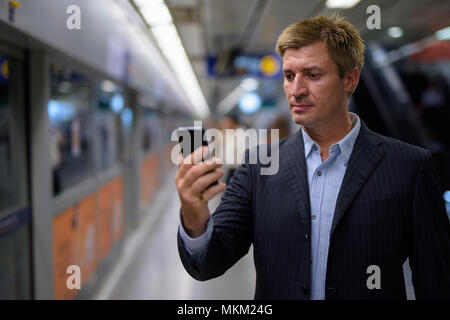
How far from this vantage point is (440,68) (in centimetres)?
779

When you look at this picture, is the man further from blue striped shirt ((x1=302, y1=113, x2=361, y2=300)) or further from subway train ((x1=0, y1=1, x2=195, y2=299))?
subway train ((x1=0, y1=1, x2=195, y2=299))

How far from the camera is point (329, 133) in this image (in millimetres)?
1111

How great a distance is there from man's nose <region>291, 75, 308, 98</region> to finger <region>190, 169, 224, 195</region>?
0.98 feet

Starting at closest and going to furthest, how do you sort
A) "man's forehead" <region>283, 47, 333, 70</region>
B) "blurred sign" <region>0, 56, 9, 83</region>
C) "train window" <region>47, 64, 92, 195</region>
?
"man's forehead" <region>283, 47, 333, 70</region> → "blurred sign" <region>0, 56, 9, 83</region> → "train window" <region>47, 64, 92, 195</region>

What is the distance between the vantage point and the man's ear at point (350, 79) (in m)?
1.04

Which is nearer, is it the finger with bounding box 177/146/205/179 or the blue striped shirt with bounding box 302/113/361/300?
the finger with bounding box 177/146/205/179

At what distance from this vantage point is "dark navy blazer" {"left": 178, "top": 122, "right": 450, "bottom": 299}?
1015 millimetres

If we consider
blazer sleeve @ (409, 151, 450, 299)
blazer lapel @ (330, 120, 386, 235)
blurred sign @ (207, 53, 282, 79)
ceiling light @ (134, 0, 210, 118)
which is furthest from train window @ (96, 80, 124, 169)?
blazer sleeve @ (409, 151, 450, 299)

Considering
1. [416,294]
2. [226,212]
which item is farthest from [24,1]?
[416,294]

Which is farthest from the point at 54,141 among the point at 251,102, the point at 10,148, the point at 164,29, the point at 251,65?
the point at 251,102

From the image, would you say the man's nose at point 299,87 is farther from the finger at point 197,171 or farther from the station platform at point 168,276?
the station platform at point 168,276

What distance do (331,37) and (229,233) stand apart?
63 centimetres

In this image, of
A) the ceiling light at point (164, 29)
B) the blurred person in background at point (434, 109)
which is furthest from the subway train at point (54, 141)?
the blurred person in background at point (434, 109)

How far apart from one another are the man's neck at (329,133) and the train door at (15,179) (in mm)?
1990
